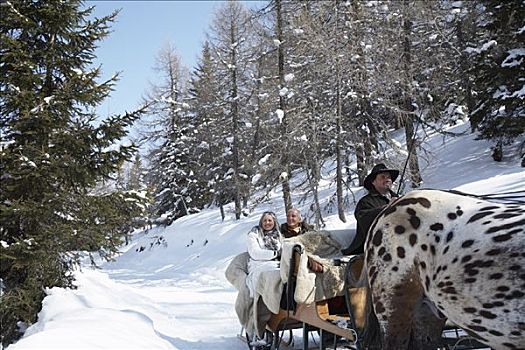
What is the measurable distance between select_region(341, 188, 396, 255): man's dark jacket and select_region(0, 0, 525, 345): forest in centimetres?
61

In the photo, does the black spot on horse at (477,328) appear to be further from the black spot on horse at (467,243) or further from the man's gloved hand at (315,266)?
the man's gloved hand at (315,266)

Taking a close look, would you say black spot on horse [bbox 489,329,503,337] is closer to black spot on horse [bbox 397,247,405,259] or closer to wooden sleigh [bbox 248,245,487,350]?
black spot on horse [bbox 397,247,405,259]

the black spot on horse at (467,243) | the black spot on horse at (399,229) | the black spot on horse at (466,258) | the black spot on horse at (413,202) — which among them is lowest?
the black spot on horse at (466,258)

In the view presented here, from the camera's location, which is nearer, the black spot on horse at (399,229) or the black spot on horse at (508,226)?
the black spot on horse at (508,226)

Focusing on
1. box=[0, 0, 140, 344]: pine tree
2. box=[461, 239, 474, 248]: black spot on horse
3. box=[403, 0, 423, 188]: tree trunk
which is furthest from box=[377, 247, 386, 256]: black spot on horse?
box=[403, 0, 423, 188]: tree trunk

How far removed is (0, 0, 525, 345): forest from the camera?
27.8ft

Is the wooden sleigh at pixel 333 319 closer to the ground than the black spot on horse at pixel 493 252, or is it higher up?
closer to the ground

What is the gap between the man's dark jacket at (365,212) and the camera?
4320 mm

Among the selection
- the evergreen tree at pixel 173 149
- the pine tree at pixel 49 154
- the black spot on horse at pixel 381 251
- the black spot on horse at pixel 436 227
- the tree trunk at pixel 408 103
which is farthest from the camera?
the evergreen tree at pixel 173 149

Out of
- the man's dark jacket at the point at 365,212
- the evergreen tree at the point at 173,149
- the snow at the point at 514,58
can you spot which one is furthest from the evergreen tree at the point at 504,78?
the evergreen tree at the point at 173,149

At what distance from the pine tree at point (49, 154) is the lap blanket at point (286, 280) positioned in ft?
11.1

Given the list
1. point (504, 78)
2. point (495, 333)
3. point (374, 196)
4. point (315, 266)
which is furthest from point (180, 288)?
point (495, 333)

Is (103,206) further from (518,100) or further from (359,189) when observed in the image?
(359,189)

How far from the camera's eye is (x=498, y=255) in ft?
7.87
